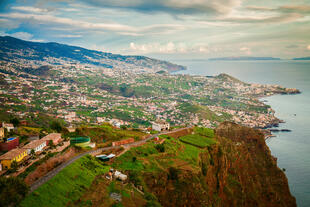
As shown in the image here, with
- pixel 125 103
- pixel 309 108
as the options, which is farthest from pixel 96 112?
pixel 309 108

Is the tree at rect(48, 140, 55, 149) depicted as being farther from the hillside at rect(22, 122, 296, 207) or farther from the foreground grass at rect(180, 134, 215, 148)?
the foreground grass at rect(180, 134, 215, 148)

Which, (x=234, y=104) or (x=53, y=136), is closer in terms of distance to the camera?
(x=53, y=136)

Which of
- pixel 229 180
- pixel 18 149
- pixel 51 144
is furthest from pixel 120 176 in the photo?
pixel 229 180

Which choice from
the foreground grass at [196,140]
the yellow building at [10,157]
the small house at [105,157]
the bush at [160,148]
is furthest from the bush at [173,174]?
the yellow building at [10,157]

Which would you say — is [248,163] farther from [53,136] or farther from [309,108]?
[309,108]

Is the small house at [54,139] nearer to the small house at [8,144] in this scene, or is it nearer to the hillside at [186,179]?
the small house at [8,144]

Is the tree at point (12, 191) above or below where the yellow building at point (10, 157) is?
above
